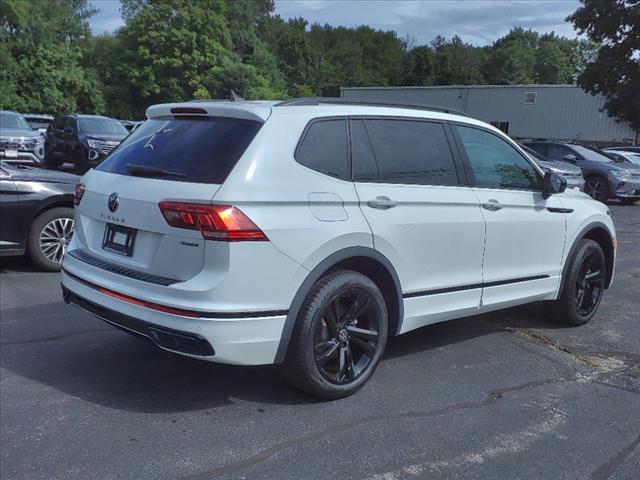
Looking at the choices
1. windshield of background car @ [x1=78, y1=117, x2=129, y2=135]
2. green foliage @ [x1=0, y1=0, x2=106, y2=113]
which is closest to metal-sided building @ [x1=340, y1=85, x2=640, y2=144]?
green foliage @ [x1=0, y1=0, x2=106, y2=113]

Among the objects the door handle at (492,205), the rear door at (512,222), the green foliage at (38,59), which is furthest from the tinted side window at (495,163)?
the green foliage at (38,59)

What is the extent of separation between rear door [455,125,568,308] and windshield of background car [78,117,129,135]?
46.8 ft

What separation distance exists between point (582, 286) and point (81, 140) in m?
14.4

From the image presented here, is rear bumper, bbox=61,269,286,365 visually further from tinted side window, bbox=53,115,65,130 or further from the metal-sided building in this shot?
the metal-sided building

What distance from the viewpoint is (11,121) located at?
16.8 metres

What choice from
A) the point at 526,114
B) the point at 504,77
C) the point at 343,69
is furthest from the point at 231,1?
the point at 526,114

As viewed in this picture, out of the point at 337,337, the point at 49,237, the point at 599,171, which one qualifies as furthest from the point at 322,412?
the point at 599,171

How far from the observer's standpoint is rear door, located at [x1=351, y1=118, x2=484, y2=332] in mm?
3973

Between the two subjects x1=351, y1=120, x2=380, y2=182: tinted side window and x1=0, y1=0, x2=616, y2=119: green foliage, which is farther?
x1=0, y1=0, x2=616, y2=119: green foliage

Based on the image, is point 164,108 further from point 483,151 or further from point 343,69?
point 343,69

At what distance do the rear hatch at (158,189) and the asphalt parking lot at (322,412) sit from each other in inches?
33.8

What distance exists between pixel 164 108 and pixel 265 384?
76.0 inches

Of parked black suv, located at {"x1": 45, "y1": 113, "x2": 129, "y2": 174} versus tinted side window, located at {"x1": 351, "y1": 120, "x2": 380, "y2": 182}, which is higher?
tinted side window, located at {"x1": 351, "y1": 120, "x2": 380, "y2": 182}

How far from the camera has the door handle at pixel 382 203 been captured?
3.89 meters
